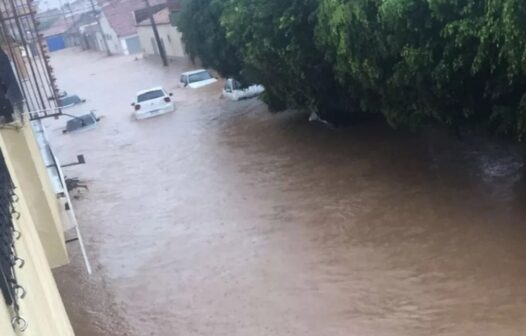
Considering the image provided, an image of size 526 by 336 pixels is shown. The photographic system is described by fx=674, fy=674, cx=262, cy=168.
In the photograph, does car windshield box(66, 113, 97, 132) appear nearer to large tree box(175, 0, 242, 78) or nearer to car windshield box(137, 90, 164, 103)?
car windshield box(137, 90, 164, 103)

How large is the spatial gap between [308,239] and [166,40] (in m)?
35.8

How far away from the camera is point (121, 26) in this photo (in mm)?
57500

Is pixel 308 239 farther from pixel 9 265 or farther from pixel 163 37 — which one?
pixel 163 37

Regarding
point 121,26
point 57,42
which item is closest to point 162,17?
point 121,26

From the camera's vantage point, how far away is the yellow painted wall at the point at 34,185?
1062cm

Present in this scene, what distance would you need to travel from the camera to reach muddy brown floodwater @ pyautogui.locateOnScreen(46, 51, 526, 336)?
31.3ft

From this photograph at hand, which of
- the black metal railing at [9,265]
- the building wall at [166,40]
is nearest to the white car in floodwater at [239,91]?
the building wall at [166,40]

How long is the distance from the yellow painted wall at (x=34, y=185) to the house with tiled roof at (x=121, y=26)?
144 ft

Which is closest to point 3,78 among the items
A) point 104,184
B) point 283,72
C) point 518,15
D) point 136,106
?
point 518,15

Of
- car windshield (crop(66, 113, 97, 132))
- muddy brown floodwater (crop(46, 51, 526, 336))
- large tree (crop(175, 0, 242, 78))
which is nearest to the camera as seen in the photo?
muddy brown floodwater (crop(46, 51, 526, 336))

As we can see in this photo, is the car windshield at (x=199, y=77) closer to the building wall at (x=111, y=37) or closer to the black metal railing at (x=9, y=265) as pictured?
the black metal railing at (x=9, y=265)

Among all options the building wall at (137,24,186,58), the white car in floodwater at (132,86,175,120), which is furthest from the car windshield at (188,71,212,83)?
the building wall at (137,24,186,58)

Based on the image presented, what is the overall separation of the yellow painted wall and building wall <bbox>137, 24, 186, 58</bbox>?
2899 centimetres

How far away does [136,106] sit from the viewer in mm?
27109
